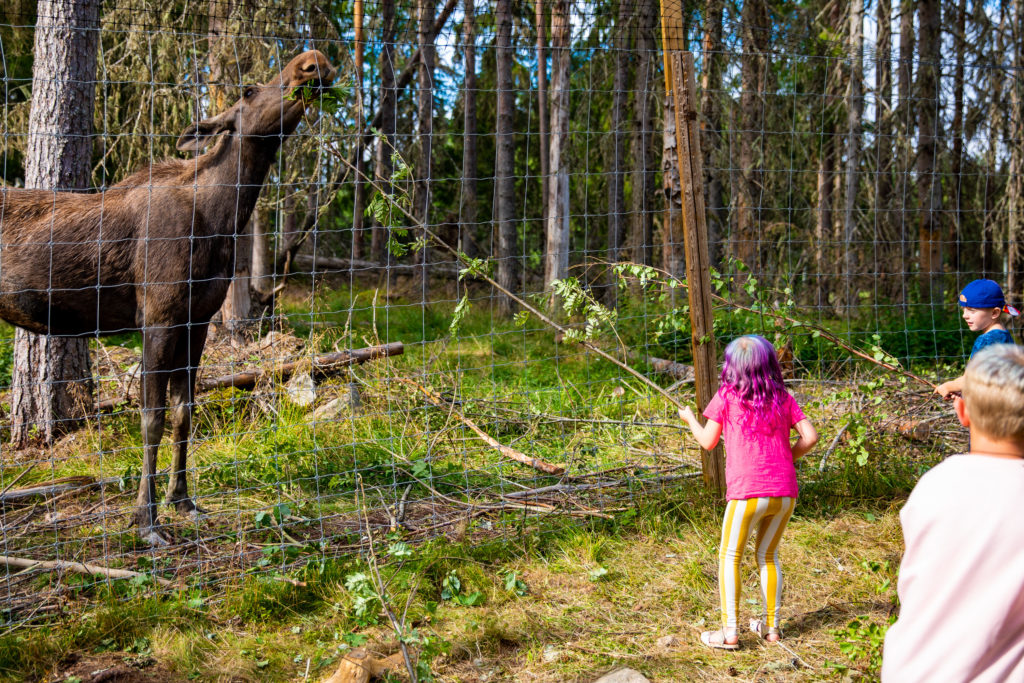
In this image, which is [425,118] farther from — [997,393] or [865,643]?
[997,393]

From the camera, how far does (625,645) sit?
3.58m

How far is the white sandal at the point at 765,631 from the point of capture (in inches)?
140

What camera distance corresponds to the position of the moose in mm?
4508

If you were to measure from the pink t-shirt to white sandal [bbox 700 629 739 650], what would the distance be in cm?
64

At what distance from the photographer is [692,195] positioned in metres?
4.66

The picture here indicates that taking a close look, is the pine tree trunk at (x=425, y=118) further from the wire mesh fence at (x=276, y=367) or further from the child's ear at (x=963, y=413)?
the child's ear at (x=963, y=413)

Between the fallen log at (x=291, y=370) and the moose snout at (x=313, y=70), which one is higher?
the moose snout at (x=313, y=70)

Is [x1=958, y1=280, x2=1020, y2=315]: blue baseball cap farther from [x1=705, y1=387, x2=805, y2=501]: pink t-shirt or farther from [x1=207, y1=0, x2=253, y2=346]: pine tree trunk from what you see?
[x1=207, y1=0, x2=253, y2=346]: pine tree trunk

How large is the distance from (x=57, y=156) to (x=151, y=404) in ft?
8.23

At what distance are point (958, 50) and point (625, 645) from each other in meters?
9.55

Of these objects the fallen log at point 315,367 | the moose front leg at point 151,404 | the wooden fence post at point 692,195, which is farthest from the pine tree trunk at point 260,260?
the wooden fence post at point 692,195

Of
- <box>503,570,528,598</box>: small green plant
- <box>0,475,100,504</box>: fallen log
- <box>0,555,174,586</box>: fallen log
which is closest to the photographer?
<box>0,555,174,586</box>: fallen log

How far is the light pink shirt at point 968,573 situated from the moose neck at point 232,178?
409 cm

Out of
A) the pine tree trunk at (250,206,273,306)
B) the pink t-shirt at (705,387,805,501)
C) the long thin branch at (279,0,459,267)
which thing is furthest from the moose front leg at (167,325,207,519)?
the pine tree trunk at (250,206,273,306)
